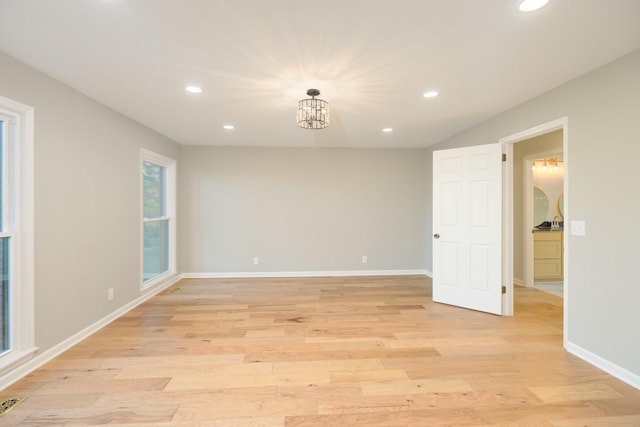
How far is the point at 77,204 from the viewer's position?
8.68ft

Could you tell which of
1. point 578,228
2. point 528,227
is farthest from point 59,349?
point 528,227

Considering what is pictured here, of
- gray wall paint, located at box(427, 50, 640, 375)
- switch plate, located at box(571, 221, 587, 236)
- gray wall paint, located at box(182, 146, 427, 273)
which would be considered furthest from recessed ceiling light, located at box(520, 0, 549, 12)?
gray wall paint, located at box(182, 146, 427, 273)

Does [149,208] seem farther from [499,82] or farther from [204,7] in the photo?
[499,82]

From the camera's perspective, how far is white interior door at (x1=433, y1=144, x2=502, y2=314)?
327 cm

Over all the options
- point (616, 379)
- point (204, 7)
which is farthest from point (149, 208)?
point (616, 379)

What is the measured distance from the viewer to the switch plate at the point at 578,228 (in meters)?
2.31

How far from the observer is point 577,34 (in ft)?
5.75

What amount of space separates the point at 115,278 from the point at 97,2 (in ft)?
9.30

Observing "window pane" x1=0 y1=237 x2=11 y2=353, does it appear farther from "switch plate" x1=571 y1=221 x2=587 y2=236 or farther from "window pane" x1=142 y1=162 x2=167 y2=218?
"switch plate" x1=571 y1=221 x2=587 y2=236

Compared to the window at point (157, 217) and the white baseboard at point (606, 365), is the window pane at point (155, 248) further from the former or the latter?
the white baseboard at point (606, 365)

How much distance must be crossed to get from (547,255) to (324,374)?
4821 mm

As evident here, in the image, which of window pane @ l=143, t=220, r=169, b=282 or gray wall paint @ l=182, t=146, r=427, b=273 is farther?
gray wall paint @ l=182, t=146, r=427, b=273

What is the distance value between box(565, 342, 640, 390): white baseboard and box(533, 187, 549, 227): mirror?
356 cm

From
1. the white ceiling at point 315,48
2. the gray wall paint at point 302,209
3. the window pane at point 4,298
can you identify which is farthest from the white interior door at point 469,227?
the window pane at point 4,298
